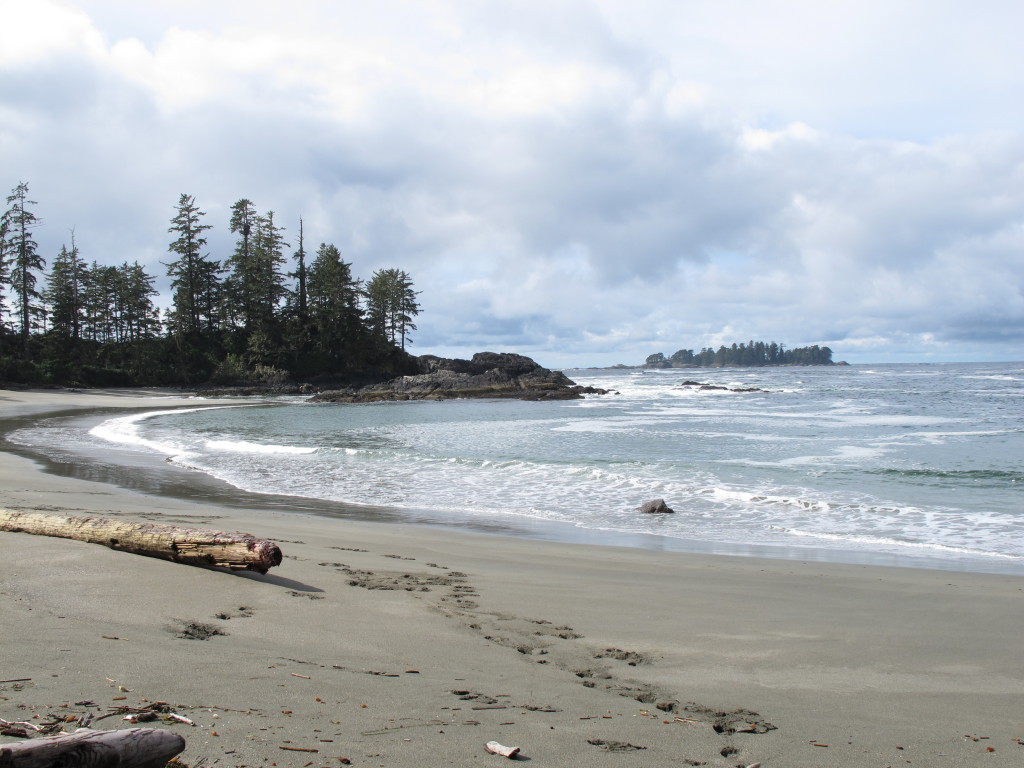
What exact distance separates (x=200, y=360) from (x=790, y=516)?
185 feet

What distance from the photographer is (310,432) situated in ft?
77.8

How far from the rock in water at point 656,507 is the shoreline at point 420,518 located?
1373 millimetres

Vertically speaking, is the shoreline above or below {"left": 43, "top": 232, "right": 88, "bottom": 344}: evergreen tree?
below

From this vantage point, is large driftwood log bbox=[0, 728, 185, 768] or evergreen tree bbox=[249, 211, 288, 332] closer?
large driftwood log bbox=[0, 728, 185, 768]

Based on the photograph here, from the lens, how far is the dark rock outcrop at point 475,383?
48.5 metres

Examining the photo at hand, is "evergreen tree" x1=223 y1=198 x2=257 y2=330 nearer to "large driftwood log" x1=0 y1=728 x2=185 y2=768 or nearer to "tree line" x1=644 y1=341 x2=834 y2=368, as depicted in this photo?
"large driftwood log" x1=0 y1=728 x2=185 y2=768

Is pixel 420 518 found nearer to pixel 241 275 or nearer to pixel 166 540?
pixel 166 540

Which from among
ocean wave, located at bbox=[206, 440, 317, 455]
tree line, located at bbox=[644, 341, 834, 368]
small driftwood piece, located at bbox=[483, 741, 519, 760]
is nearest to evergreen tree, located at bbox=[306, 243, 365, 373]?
ocean wave, located at bbox=[206, 440, 317, 455]

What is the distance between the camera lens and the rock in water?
10789mm

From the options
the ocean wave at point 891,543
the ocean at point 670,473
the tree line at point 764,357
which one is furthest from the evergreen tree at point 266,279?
the tree line at point 764,357

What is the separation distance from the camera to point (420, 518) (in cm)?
1035

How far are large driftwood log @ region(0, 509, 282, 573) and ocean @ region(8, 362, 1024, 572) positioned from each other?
4.67 meters

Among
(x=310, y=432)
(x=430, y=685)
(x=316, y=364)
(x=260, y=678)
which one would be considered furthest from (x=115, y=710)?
(x=316, y=364)

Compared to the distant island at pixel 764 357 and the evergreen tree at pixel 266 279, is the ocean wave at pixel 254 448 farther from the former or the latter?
the distant island at pixel 764 357
